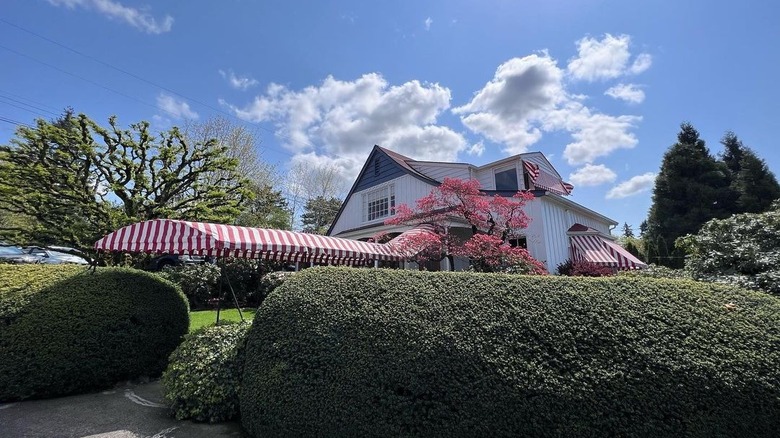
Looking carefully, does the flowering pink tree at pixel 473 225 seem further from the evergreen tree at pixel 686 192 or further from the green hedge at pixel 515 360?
the evergreen tree at pixel 686 192

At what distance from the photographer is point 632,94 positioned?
9727mm

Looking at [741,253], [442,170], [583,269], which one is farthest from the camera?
[442,170]

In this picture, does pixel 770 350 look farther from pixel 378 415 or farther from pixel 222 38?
pixel 222 38

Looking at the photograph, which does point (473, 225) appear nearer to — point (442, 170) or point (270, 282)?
point (442, 170)

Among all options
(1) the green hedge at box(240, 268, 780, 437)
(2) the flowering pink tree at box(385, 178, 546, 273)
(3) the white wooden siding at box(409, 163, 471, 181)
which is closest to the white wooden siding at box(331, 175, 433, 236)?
(3) the white wooden siding at box(409, 163, 471, 181)

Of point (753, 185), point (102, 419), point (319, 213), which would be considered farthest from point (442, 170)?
point (753, 185)

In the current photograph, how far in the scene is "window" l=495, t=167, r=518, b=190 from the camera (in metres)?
15.5

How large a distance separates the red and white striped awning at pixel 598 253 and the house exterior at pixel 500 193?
45 mm

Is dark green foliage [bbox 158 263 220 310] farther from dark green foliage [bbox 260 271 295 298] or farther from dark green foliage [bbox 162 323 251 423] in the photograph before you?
dark green foliage [bbox 162 323 251 423]

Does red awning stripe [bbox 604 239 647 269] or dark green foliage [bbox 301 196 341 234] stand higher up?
dark green foliage [bbox 301 196 341 234]

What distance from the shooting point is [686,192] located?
2723cm

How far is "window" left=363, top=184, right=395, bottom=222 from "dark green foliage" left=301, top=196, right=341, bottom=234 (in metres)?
18.1

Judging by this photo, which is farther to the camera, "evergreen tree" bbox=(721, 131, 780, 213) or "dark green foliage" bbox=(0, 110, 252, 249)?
"evergreen tree" bbox=(721, 131, 780, 213)

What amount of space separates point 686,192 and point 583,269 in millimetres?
22717
